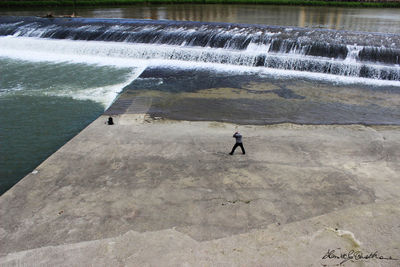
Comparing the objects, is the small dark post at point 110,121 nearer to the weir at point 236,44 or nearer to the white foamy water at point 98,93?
the white foamy water at point 98,93

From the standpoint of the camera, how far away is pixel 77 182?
9.20 metres

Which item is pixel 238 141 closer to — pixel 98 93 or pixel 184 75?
pixel 98 93

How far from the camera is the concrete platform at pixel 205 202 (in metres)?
6.86

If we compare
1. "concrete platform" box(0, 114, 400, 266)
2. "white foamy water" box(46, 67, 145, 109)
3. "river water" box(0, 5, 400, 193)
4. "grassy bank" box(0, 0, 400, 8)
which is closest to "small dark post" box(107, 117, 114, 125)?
"concrete platform" box(0, 114, 400, 266)

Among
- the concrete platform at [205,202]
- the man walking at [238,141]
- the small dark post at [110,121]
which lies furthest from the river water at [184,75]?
the man walking at [238,141]

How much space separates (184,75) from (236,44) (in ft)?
16.9

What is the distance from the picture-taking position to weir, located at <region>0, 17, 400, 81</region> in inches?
764

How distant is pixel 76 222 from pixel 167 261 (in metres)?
2.55

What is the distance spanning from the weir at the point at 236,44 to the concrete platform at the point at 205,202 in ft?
28.9

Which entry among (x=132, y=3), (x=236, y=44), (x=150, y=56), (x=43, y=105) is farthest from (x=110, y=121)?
(x=132, y=3)

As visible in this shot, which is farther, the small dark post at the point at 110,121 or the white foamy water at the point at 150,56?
the white foamy water at the point at 150,56

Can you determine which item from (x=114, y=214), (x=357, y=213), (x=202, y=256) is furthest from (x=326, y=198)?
(x=114, y=214)

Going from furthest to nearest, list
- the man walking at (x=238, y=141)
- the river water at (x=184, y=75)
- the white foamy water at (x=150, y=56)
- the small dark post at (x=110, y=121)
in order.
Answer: the white foamy water at (x=150, y=56) → the river water at (x=184, y=75) → the small dark post at (x=110, y=121) → the man walking at (x=238, y=141)

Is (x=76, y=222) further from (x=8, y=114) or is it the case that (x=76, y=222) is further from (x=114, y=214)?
(x=8, y=114)
